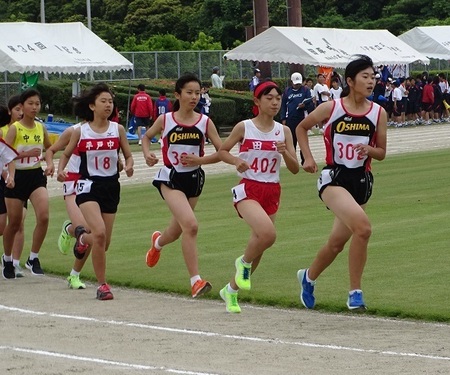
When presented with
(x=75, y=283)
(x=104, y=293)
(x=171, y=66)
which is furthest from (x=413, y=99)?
(x=104, y=293)

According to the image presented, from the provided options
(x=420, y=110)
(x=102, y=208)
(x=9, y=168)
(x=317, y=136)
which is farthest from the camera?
(x=420, y=110)

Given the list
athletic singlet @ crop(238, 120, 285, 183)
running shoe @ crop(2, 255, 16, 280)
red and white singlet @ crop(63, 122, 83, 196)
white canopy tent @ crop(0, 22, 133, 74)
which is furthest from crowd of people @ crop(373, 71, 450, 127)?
athletic singlet @ crop(238, 120, 285, 183)

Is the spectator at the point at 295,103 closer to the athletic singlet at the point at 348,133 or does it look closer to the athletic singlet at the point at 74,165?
the athletic singlet at the point at 74,165

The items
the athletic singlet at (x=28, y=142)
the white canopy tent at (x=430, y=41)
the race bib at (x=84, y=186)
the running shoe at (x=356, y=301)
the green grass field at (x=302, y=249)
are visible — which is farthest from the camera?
the white canopy tent at (x=430, y=41)

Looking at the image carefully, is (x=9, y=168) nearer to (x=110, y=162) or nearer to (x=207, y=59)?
(x=110, y=162)

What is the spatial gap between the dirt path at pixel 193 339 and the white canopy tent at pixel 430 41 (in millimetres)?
38543

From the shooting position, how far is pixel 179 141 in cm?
1199

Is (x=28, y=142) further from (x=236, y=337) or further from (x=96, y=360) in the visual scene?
(x=96, y=360)

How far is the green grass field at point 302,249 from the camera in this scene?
11.7 m

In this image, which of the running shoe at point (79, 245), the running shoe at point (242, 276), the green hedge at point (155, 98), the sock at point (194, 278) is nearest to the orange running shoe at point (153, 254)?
the running shoe at point (79, 245)

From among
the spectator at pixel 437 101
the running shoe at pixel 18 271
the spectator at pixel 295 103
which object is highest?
the spectator at pixel 295 103

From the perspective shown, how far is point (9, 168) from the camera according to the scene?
13.5m

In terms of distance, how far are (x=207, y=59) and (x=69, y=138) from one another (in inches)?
1704

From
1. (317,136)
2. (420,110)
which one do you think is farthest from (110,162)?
(420,110)
